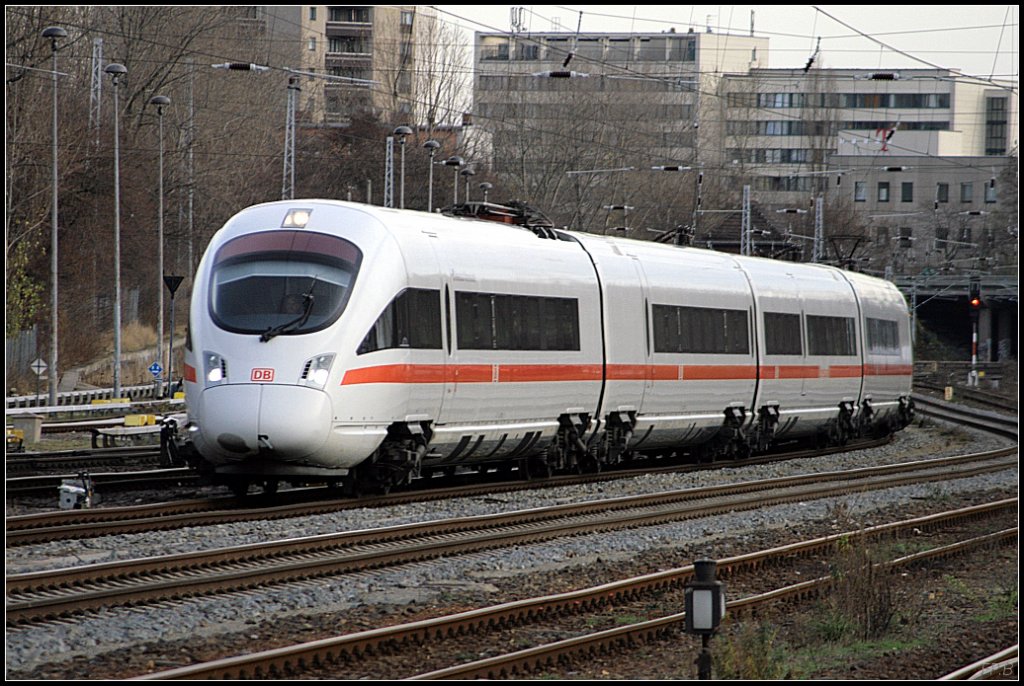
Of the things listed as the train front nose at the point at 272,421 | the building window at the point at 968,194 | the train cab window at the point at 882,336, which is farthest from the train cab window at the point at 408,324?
the building window at the point at 968,194

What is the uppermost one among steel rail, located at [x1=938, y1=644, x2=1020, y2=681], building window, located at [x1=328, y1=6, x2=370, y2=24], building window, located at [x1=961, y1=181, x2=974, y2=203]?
building window, located at [x1=328, y1=6, x2=370, y2=24]

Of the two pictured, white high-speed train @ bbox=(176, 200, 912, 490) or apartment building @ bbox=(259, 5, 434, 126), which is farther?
apartment building @ bbox=(259, 5, 434, 126)

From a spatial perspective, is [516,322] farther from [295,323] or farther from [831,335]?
[831,335]

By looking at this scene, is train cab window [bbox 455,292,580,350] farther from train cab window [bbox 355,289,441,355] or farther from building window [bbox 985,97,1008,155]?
building window [bbox 985,97,1008,155]

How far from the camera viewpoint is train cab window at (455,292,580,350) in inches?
723

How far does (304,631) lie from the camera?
10297 millimetres

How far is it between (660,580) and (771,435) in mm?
15213

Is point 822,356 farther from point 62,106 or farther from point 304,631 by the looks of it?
point 62,106

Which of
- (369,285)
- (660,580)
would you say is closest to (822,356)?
(369,285)

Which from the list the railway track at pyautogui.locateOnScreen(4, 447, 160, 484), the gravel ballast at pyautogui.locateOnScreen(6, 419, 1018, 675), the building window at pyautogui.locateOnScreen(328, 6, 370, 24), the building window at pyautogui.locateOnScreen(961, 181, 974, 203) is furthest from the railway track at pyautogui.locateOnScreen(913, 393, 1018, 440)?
the building window at pyautogui.locateOnScreen(328, 6, 370, 24)

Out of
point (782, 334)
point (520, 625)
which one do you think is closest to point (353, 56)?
point (782, 334)

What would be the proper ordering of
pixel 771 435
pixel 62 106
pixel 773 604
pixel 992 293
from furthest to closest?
pixel 992 293, pixel 62 106, pixel 771 435, pixel 773 604

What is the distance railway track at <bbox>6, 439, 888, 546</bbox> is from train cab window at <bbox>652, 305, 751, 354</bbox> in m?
3.42

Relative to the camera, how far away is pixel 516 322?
19.3 m
